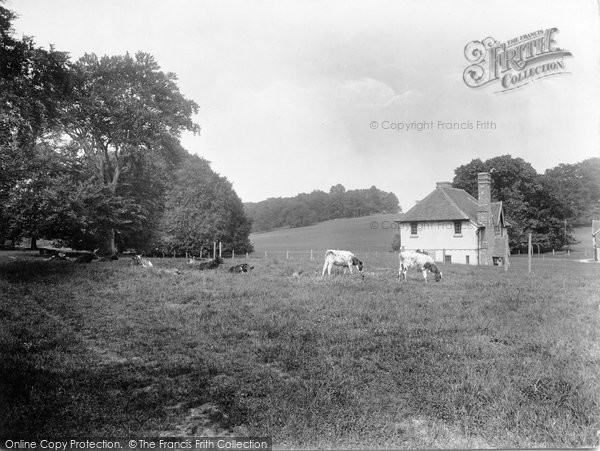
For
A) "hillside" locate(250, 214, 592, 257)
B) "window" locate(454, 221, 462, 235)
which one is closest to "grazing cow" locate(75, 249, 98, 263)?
"hillside" locate(250, 214, 592, 257)

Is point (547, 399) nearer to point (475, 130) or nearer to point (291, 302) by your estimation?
point (475, 130)

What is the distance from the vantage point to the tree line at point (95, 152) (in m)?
7.65

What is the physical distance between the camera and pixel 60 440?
A: 4297 mm

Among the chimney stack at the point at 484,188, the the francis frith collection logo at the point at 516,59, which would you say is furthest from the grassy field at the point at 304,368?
the chimney stack at the point at 484,188

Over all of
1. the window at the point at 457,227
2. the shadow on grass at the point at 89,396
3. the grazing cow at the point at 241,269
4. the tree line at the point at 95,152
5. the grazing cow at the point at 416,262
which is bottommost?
the shadow on grass at the point at 89,396

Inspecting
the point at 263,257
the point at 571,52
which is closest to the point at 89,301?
the point at 571,52

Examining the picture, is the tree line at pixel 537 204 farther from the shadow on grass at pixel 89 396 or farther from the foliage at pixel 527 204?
the shadow on grass at pixel 89 396

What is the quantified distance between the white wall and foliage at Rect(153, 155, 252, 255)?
21695mm

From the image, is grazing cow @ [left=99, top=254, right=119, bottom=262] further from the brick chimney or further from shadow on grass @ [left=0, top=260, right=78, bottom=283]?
the brick chimney

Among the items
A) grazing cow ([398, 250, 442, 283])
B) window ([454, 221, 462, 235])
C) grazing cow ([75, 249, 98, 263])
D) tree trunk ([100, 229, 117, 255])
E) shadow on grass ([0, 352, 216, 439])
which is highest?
window ([454, 221, 462, 235])

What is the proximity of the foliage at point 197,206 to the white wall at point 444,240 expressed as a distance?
71.2ft

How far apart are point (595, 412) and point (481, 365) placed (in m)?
1.42

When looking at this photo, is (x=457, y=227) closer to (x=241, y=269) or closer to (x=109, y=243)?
(x=241, y=269)

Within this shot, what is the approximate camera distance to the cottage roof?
31250 mm
